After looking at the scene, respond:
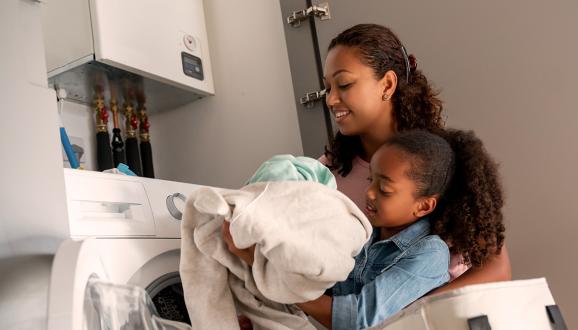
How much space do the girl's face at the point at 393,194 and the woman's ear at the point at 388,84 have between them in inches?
13.1

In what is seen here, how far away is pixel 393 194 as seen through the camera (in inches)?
45.0

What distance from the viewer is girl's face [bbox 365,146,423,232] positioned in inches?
45.1

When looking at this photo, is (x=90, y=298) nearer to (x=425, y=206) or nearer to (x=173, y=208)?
(x=173, y=208)

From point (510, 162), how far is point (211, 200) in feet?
3.51

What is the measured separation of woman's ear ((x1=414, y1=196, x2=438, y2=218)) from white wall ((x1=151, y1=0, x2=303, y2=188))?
2.76 ft

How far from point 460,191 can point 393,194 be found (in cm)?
18

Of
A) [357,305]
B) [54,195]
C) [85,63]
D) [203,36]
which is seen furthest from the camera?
[203,36]

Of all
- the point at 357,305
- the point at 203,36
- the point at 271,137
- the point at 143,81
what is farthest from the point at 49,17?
the point at 357,305

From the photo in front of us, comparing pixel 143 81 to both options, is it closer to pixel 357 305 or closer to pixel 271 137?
pixel 271 137

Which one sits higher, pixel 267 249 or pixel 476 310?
pixel 267 249

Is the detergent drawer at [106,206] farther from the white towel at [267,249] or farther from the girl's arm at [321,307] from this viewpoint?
the girl's arm at [321,307]

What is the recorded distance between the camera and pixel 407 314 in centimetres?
81

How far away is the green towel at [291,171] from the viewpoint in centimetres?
93

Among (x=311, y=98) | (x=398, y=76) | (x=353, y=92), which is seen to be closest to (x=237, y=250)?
(x=353, y=92)
